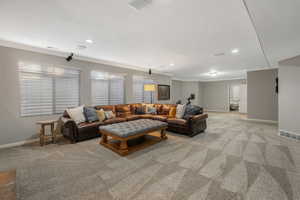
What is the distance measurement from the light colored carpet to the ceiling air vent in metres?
2.54

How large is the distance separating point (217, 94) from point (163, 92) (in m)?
4.77

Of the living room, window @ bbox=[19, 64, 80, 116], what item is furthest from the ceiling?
window @ bbox=[19, 64, 80, 116]

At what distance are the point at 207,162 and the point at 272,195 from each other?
940 mm

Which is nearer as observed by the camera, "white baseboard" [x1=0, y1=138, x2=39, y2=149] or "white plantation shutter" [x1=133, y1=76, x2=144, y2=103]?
Result: "white baseboard" [x1=0, y1=138, x2=39, y2=149]

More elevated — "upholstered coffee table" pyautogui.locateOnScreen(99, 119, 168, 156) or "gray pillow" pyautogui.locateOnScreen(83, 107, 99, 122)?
"gray pillow" pyautogui.locateOnScreen(83, 107, 99, 122)

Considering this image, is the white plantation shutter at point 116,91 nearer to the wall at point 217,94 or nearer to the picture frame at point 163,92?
the picture frame at point 163,92

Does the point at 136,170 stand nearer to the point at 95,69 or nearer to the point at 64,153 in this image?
the point at 64,153

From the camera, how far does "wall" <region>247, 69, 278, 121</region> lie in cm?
576

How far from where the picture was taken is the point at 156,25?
7.93 feet

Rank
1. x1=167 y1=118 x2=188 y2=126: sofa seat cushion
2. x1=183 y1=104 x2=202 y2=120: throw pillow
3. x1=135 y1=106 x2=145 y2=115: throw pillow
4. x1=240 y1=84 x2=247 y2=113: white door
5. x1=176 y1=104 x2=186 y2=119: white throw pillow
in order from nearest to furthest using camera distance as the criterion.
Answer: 1. x1=167 y1=118 x2=188 y2=126: sofa seat cushion
2. x1=183 y1=104 x2=202 y2=120: throw pillow
3. x1=176 y1=104 x2=186 y2=119: white throw pillow
4. x1=135 y1=106 x2=145 y2=115: throw pillow
5. x1=240 y1=84 x2=247 y2=113: white door

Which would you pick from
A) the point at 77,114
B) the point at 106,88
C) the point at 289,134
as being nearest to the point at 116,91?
the point at 106,88

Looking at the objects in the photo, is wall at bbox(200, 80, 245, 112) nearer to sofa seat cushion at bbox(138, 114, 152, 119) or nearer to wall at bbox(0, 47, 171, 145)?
sofa seat cushion at bbox(138, 114, 152, 119)

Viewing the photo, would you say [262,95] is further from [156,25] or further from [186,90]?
[156,25]

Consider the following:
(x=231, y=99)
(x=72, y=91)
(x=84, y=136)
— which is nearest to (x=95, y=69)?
(x=72, y=91)
